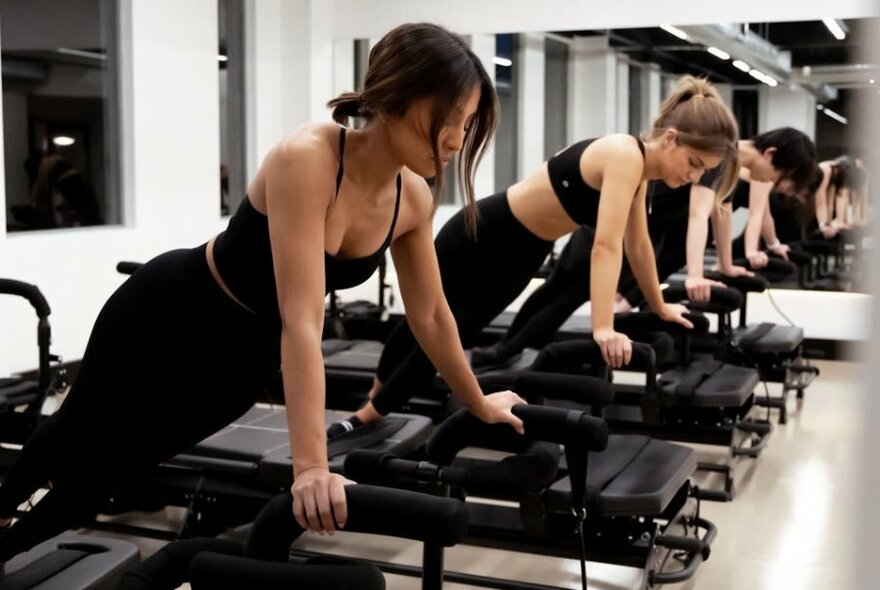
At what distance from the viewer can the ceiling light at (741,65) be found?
689cm

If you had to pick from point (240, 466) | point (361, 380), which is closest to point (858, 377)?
point (240, 466)

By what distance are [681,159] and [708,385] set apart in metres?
1.11

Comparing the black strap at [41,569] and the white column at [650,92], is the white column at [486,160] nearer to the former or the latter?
the white column at [650,92]

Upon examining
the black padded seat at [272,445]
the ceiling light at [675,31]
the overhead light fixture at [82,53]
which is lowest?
the black padded seat at [272,445]

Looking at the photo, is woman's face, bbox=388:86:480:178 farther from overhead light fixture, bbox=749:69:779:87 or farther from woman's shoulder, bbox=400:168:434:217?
overhead light fixture, bbox=749:69:779:87

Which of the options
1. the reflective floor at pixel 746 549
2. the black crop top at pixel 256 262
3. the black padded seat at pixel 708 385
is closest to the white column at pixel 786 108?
the black padded seat at pixel 708 385

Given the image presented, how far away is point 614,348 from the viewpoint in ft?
9.50

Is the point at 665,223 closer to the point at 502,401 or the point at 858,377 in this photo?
the point at 502,401

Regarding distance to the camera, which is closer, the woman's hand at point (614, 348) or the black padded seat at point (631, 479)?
the black padded seat at point (631, 479)

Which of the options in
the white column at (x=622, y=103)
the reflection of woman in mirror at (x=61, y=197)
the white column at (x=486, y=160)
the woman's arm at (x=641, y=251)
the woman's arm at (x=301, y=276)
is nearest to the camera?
the woman's arm at (x=301, y=276)

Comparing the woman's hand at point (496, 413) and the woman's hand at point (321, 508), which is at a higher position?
the woman's hand at point (496, 413)

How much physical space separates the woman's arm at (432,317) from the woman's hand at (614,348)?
0.93 meters

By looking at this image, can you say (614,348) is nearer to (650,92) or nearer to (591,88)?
(650,92)

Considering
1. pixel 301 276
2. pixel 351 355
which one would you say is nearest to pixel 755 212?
pixel 351 355
